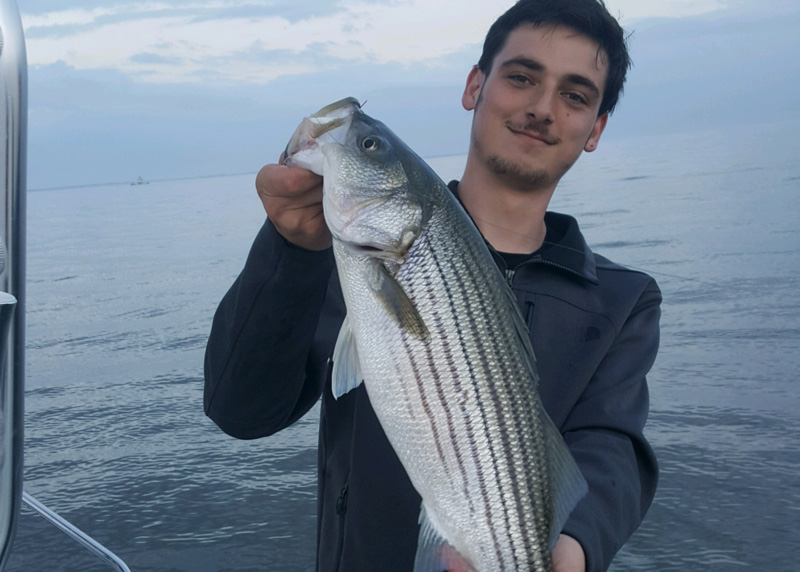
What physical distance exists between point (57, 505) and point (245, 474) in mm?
1581

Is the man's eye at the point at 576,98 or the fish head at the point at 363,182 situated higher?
the man's eye at the point at 576,98

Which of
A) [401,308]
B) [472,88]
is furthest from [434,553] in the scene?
[472,88]

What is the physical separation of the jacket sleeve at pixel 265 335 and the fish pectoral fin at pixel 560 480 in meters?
0.82

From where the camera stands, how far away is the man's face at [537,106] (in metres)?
3.07

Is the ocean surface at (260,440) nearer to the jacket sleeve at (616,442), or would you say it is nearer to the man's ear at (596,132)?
the jacket sleeve at (616,442)

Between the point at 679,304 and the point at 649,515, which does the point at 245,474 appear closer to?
the point at 649,515

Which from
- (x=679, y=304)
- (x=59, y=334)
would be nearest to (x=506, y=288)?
→ (x=679, y=304)

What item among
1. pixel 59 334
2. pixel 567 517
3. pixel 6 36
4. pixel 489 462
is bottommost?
pixel 59 334

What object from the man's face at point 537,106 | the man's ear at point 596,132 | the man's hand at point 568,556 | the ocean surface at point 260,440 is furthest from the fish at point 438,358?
the ocean surface at point 260,440

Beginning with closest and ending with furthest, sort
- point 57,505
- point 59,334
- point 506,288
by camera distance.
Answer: point 506,288 < point 57,505 < point 59,334

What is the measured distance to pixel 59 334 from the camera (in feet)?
39.9

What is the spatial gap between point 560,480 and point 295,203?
3.76 feet

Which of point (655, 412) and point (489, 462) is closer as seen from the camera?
point (489, 462)

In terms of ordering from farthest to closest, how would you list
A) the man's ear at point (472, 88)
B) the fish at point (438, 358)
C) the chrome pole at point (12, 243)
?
the man's ear at point (472, 88), the fish at point (438, 358), the chrome pole at point (12, 243)
